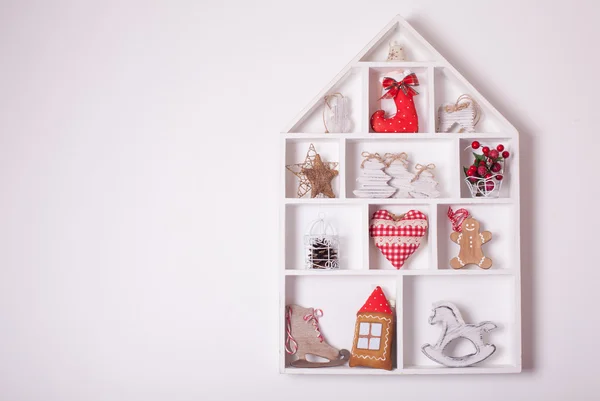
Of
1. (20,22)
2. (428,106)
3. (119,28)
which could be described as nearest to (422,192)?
(428,106)

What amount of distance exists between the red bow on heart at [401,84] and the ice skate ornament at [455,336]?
0.67 meters

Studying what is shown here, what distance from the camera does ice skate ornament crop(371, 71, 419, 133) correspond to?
1.75 metres

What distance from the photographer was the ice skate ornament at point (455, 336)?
1726 millimetres

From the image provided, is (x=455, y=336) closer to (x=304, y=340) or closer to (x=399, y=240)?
(x=399, y=240)

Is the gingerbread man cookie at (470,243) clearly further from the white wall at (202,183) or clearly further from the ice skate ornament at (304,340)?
the ice skate ornament at (304,340)

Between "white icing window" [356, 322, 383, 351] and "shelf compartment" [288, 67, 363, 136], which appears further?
"shelf compartment" [288, 67, 363, 136]

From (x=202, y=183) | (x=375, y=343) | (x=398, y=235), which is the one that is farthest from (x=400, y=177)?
(x=202, y=183)

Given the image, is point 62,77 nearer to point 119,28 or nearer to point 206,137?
point 119,28

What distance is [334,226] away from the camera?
1.81 m

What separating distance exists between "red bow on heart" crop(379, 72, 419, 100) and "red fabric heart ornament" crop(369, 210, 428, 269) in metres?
0.37

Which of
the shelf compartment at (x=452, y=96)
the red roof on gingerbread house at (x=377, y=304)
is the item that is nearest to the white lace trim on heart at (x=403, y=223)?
the red roof on gingerbread house at (x=377, y=304)

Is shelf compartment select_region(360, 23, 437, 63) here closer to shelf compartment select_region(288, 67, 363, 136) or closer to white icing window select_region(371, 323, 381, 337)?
shelf compartment select_region(288, 67, 363, 136)

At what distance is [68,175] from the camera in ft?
5.98

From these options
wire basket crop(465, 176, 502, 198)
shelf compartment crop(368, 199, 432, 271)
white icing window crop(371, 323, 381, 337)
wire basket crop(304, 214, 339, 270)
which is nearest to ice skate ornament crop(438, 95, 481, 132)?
wire basket crop(465, 176, 502, 198)
